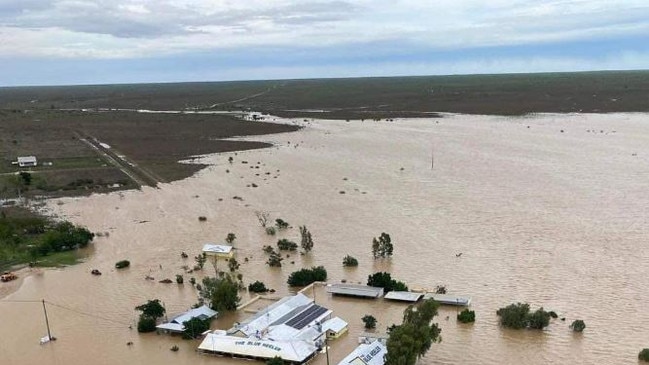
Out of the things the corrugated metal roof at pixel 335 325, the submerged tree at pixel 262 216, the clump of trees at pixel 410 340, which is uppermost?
the clump of trees at pixel 410 340

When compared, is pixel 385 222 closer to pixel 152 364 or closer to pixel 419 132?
pixel 152 364

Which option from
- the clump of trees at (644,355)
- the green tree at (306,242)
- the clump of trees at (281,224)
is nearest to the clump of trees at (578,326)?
the clump of trees at (644,355)

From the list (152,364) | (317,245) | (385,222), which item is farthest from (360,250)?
(152,364)

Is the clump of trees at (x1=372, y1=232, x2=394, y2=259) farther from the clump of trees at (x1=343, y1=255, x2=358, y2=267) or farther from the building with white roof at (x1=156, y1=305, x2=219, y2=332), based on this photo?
the building with white roof at (x1=156, y1=305, x2=219, y2=332)

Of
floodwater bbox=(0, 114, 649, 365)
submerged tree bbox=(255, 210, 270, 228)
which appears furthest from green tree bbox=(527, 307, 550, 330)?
submerged tree bbox=(255, 210, 270, 228)

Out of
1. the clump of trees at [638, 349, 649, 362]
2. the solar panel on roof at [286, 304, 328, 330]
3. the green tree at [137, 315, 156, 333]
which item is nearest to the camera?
the clump of trees at [638, 349, 649, 362]

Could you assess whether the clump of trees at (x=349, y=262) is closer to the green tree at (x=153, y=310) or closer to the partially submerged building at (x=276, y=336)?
the partially submerged building at (x=276, y=336)
